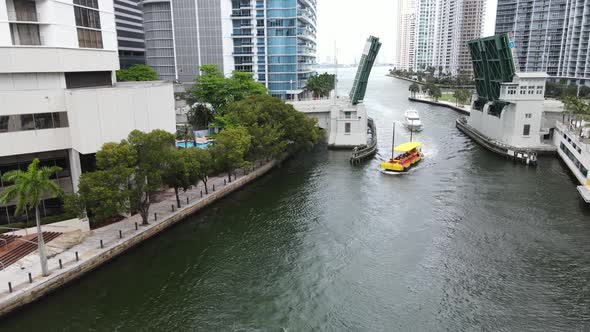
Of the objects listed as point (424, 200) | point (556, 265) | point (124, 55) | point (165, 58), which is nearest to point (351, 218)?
point (424, 200)

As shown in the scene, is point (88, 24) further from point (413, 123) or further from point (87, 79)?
point (413, 123)

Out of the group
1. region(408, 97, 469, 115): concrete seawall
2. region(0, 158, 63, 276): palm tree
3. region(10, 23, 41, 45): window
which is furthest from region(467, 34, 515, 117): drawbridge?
region(0, 158, 63, 276): palm tree

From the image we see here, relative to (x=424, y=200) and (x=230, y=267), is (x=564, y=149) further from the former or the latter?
(x=230, y=267)

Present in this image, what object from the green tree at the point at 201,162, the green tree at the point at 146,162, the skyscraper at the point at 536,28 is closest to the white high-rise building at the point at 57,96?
the green tree at the point at 146,162

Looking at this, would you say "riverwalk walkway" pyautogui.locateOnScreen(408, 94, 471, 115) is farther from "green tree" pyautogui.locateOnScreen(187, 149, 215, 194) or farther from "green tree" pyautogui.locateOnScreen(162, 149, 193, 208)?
"green tree" pyautogui.locateOnScreen(162, 149, 193, 208)

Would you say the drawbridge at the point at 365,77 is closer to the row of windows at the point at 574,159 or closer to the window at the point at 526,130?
the window at the point at 526,130
